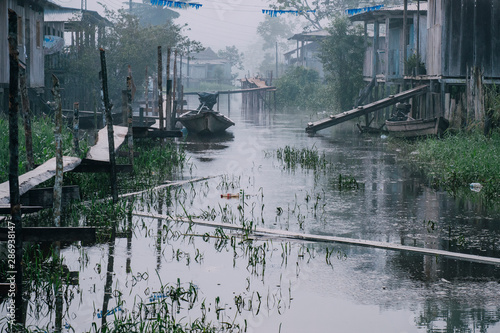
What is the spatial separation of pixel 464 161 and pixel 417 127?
628 centimetres

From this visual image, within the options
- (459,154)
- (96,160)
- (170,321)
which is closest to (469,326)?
(170,321)

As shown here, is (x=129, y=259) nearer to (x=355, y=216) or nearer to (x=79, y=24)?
(x=355, y=216)

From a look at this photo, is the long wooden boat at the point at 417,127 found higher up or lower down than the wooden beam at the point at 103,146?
higher up

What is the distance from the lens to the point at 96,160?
360 inches

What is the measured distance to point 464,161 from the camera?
12250 millimetres

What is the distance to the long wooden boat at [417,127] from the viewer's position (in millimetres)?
17531

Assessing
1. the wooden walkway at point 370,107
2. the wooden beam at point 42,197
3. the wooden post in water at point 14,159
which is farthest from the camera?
the wooden walkway at point 370,107

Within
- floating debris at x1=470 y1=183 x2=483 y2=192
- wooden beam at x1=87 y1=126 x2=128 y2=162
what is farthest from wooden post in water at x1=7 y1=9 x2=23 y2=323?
floating debris at x1=470 y1=183 x2=483 y2=192

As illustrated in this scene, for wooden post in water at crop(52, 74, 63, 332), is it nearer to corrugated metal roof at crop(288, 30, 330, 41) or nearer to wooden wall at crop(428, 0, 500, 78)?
wooden wall at crop(428, 0, 500, 78)

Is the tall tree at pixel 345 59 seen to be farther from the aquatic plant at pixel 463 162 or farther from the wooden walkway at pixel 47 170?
the wooden walkway at pixel 47 170

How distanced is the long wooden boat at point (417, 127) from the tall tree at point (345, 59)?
12.1 m

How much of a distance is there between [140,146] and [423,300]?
36.1 feet

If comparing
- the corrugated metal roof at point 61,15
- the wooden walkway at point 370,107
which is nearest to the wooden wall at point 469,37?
the wooden walkway at point 370,107

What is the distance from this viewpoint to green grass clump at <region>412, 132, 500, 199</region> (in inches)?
449
